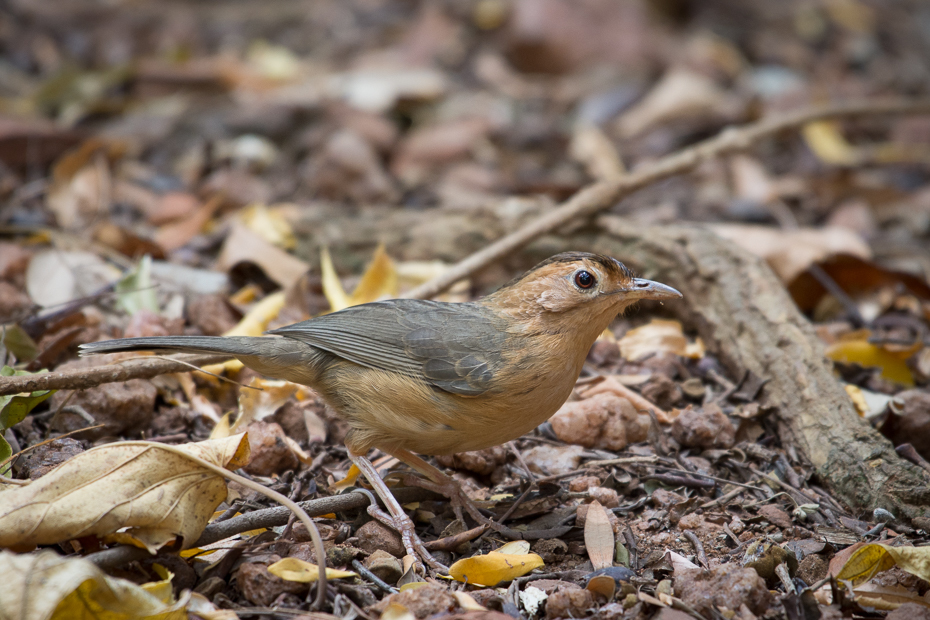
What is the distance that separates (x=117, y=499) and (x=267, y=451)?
1.08 meters

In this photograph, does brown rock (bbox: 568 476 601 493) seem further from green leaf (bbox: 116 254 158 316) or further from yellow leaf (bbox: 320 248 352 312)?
green leaf (bbox: 116 254 158 316)

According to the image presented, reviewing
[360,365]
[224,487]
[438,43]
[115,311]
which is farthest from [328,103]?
[224,487]

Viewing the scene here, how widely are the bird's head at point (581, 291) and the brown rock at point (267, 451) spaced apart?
1367 mm

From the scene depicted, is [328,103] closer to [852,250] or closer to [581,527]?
[852,250]

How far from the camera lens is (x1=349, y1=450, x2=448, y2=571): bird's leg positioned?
367cm

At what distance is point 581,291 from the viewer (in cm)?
402

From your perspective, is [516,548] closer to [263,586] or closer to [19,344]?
[263,586]

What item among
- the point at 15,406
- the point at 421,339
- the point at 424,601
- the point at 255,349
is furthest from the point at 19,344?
the point at 424,601

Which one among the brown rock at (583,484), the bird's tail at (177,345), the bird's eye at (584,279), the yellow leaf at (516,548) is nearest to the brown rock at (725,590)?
the yellow leaf at (516,548)

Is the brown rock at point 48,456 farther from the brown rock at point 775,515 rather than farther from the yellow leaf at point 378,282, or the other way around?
the brown rock at point 775,515

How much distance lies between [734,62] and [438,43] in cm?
364

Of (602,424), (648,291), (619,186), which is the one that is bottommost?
(602,424)

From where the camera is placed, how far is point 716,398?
15.7 feet

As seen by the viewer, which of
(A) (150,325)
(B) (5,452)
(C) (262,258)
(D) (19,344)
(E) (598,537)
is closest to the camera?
(B) (5,452)
